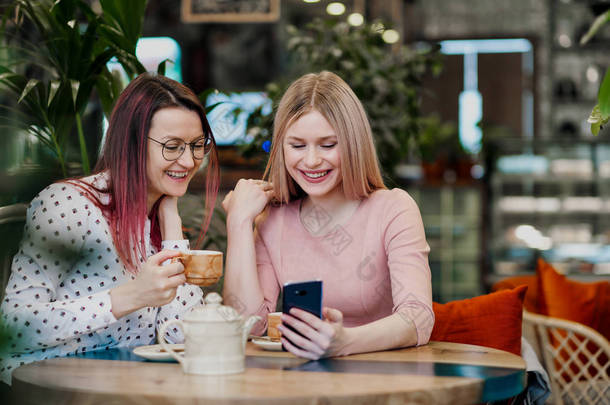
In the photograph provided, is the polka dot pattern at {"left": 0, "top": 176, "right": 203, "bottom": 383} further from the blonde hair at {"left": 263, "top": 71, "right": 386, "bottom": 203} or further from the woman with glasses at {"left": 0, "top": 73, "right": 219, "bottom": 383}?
the blonde hair at {"left": 263, "top": 71, "right": 386, "bottom": 203}

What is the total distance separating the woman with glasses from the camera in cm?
144

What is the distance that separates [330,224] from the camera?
1.96 metres

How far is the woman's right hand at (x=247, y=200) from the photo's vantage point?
1888mm

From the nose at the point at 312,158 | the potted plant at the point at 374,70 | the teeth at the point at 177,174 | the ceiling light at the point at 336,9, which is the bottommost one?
the teeth at the point at 177,174

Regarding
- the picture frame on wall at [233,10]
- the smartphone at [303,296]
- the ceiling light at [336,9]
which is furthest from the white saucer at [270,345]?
the picture frame on wall at [233,10]

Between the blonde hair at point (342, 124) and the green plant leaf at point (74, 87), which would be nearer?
the blonde hair at point (342, 124)

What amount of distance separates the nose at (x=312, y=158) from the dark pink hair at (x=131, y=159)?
13.0 inches

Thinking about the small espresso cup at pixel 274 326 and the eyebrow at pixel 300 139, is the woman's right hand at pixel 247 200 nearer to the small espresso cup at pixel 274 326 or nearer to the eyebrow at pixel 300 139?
the eyebrow at pixel 300 139

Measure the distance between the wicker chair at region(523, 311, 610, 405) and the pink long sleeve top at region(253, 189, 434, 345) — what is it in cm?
81

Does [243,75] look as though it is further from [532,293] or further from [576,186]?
[532,293]

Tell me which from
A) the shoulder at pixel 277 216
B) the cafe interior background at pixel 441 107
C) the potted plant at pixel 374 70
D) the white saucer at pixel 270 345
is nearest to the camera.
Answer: the white saucer at pixel 270 345

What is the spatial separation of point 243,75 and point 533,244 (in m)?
4.32

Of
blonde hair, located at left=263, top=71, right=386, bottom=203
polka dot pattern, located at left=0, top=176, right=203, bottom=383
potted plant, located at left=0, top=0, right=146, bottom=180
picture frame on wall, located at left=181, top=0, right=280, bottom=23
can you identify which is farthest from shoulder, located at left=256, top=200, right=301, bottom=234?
picture frame on wall, located at left=181, top=0, right=280, bottom=23

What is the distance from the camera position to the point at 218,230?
108 inches
